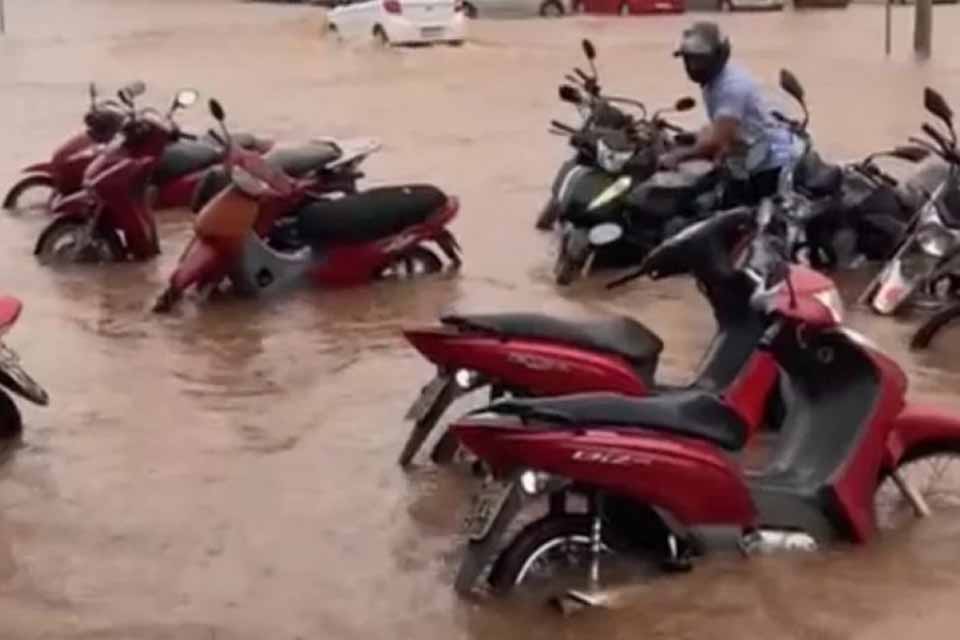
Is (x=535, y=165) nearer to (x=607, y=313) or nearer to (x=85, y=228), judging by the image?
(x=85, y=228)

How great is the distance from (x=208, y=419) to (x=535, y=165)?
25.9 ft

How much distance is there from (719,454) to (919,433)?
849 millimetres

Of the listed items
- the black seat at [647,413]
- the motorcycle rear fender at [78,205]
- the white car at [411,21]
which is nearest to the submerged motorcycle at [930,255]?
the black seat at [647,413]

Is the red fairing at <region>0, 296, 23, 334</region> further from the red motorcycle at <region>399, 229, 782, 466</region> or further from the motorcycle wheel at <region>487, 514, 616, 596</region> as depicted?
the motorcycle wheel at <region>487, 514, 616, 596</region>

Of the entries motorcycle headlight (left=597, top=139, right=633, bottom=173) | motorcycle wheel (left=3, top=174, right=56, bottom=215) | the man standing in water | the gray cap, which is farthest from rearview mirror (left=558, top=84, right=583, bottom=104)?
motorcycle wheel (left=3, top=174, right=56, bottom=215)

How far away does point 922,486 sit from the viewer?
22.4 feet

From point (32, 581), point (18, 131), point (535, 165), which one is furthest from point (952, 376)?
point (18, 131)

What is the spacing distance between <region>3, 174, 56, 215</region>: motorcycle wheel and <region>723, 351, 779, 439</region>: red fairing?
779cm

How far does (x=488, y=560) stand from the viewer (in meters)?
5.84

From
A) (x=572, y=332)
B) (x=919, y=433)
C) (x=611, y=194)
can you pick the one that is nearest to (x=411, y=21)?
(x=611, y=194)

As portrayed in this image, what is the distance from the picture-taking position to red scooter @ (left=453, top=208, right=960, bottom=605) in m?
5.71

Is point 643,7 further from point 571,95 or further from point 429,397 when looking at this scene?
point 429,397

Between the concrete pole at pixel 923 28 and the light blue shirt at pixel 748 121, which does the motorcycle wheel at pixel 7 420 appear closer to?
the light blue shirt at pixel 748 121

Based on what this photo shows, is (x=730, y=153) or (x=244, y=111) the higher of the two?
(x=730, y=153)
